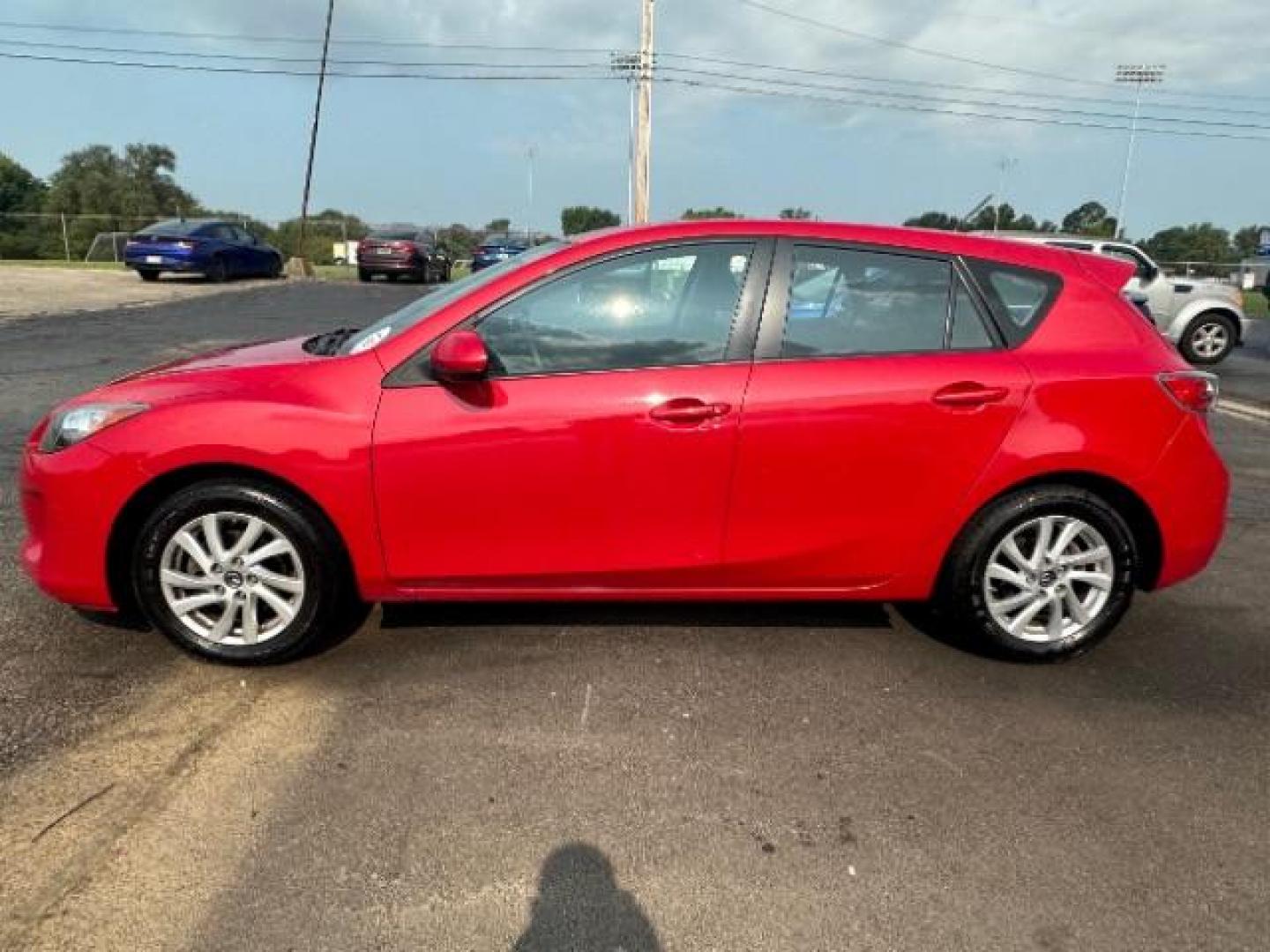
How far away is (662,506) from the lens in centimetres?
318

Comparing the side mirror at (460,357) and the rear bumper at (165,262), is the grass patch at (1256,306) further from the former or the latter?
the rear bumper at (165,262)

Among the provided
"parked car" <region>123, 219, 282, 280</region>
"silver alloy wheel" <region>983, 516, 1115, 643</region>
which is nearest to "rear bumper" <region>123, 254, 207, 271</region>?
"parked car" <region>123, 219, 282, 280</region>

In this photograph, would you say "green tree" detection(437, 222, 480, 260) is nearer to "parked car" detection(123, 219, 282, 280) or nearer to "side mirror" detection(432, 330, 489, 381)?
"parked car" detection(123, 219, 282, 280)

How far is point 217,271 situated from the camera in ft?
73.0

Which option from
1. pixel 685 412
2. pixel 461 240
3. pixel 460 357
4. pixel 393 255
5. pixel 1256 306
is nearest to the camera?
Result: pixel 460 357

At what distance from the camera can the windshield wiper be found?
11.4ft

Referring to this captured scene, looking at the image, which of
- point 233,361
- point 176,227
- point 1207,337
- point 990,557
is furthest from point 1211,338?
point 176,227

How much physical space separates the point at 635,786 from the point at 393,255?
26.4 m

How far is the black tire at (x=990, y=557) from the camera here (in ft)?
10.9

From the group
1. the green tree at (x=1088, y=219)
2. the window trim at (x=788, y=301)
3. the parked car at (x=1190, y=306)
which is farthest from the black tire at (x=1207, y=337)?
the green tree at (x=1088, y=219)

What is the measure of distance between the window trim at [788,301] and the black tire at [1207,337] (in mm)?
11963

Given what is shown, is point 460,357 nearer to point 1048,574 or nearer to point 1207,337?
point 1048,574

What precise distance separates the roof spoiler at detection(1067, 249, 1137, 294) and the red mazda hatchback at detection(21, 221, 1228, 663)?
24 millimetres

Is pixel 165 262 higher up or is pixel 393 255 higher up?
pixel 393 255
